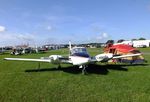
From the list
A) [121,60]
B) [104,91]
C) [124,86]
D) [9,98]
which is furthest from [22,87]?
[121,60]

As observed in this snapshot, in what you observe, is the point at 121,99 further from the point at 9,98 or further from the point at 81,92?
the point at 9,98

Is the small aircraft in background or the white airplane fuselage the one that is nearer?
the white airplane fuselage

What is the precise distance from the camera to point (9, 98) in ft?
34.9

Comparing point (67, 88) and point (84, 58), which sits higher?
point (84, 58)

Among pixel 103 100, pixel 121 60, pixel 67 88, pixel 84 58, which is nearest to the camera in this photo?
pixel 103 100

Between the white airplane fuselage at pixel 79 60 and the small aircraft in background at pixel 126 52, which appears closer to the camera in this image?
the white airplane fuselage at pixel 79 60

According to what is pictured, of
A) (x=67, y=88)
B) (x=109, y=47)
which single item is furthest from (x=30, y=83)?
(x=109, y=47)

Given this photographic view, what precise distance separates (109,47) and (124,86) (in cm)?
1709

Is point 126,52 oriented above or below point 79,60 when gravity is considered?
above

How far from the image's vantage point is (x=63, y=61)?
62.3 ft

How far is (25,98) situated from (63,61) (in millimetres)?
8586

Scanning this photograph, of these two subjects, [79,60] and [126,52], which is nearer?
[79,60]

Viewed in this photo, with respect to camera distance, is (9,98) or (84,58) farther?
(84,58)

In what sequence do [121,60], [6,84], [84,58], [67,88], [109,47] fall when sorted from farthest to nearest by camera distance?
[109,47]
[121,60]
[84,58]
[6,84]
[67,88]
